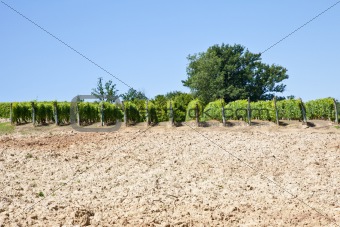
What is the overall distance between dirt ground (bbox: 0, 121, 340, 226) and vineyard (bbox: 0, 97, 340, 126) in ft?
27.3

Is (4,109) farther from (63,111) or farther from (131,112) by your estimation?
(131,112)

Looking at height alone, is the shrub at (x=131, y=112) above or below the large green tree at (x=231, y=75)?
below

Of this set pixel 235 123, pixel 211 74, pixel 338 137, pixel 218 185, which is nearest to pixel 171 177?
pixel 218 185

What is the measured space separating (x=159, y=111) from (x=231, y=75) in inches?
1300

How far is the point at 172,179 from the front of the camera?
51.9 feet

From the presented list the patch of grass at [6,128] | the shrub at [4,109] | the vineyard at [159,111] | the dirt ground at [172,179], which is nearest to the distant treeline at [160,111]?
the vineyard at [159,111]

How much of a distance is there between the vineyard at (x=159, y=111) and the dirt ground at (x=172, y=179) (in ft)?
27.3

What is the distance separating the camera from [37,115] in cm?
3478

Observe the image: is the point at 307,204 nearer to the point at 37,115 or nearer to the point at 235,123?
the point at 235,123

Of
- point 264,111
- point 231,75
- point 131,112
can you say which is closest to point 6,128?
point 131,112

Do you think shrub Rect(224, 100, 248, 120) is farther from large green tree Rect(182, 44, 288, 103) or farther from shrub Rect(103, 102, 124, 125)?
large green tree Rect(182, 44, 288, 103)

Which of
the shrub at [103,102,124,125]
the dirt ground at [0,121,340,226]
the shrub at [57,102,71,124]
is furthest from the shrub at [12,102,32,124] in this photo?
the dirt ground at [0,121,340,226]

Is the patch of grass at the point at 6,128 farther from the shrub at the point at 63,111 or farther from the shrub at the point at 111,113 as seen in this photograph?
the shrub at the point at 111,113

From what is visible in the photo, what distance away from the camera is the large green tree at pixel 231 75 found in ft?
211
